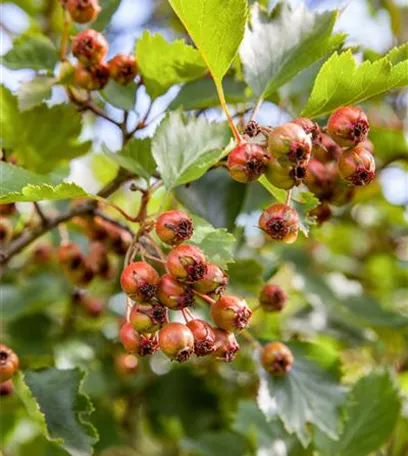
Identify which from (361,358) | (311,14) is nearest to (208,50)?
(311,14)

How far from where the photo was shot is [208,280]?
119 centimetres

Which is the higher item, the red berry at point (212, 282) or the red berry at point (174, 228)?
the red berry at point (174, 228)

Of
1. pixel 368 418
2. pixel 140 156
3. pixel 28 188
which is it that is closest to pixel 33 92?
pixel 140 156

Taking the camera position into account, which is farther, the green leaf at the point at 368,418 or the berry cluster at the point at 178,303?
the green leaf at the point at 368,418

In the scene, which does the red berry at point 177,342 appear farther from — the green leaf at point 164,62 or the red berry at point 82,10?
the red berry at point 82,10

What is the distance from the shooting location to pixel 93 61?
5.10 ft

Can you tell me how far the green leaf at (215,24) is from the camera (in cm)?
122

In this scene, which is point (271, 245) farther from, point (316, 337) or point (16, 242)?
point (16, 242)

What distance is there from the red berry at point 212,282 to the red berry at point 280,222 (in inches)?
4.1

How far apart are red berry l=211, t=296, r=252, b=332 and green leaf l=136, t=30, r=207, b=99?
54 cm

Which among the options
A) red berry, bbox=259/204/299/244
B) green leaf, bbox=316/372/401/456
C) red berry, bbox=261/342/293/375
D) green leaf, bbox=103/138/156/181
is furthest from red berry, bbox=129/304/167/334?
green leaf, bbox=316/372/401/456

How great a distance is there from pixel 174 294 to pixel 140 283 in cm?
6

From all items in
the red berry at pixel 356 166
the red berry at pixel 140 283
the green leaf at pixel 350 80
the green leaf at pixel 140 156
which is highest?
the green leaf at pixel 350 80

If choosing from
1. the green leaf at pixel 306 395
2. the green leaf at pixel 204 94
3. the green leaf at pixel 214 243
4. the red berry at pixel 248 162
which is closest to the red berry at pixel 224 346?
the green leaf at pixel 214 243
